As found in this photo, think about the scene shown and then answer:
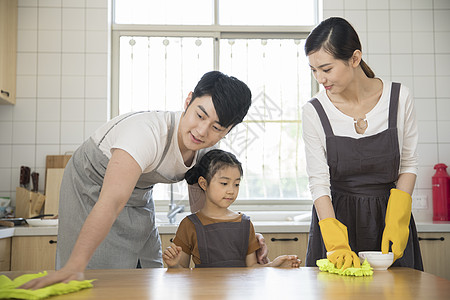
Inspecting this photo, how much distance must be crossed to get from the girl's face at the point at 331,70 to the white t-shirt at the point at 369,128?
0.09m

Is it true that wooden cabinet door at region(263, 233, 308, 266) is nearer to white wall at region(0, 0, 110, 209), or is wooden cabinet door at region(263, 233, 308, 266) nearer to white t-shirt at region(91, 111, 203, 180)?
white t-shirt at region(91, 111, 203, 180)

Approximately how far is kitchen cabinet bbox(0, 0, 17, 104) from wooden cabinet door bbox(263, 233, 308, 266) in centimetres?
176

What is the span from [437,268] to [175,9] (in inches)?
91.4

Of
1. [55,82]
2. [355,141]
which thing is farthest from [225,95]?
[55,82]

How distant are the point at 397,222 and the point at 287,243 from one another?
1.20 m

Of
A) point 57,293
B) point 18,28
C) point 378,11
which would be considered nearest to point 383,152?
point 57,293

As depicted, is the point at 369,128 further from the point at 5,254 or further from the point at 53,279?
the point at 5,254

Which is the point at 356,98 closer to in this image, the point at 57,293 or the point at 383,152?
the point at 383,152

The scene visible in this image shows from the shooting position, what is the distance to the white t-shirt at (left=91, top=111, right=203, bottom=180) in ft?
3.83

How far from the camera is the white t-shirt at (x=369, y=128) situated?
1.53 metres

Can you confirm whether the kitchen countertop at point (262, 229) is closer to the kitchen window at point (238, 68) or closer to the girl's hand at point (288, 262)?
the kitchen window at point (238, 68)

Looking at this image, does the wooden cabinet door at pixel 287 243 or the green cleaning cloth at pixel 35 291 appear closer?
the green cleaning cloth at pixel 35 291

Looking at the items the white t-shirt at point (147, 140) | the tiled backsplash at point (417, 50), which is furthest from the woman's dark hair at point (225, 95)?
the tiled backsplash at point (417, 50)

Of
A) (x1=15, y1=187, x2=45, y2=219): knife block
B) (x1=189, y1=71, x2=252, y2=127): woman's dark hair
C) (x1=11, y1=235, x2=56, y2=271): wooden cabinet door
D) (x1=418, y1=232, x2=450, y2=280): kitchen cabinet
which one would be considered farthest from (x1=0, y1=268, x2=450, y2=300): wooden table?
(x1=15, y1=187, x2=45, y2=219): knife block
